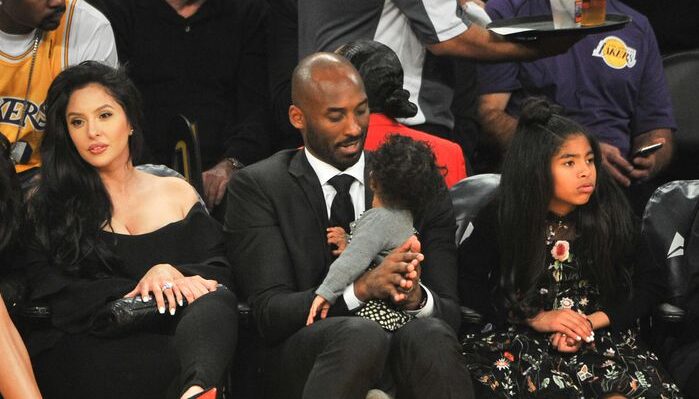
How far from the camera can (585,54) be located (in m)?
5.78

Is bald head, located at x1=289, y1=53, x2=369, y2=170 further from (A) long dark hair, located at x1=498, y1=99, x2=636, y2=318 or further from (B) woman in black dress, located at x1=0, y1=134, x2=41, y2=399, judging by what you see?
(B) woman in black dress, located at x1=0, y1=134, x2=41, y2=399

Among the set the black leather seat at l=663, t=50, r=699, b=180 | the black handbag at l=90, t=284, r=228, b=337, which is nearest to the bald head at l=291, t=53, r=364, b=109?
the black handbag at l=90, t=284, r=228, b=337

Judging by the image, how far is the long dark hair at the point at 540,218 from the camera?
14.7ft

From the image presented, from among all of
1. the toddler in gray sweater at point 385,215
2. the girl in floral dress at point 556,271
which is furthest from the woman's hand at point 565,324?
the toddler in gray sweater at point 385,215

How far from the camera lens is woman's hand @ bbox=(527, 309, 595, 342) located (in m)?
4.35

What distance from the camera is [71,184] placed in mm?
4445

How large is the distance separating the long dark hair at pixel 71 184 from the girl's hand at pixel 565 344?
147cm

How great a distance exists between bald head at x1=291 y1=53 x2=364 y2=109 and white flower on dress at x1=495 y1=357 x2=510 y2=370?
98cm

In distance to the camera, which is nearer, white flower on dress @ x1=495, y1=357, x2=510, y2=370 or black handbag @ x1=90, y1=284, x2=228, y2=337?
black handbag @ x1=90, y1=284, x2=228, y2=337

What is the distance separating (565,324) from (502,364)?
0.80ft

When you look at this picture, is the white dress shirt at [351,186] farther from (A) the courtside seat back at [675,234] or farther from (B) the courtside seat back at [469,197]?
(A) the courtside seat back at [675,234]

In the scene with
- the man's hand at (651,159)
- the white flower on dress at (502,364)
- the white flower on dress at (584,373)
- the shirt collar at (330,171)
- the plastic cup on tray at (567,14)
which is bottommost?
the white flower on dress at (584,373)

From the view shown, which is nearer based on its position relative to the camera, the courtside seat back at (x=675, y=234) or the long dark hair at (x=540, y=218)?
the long dark hair at (x=540, y=218)

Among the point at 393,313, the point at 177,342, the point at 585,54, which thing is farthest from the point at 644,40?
the point at 177,342
